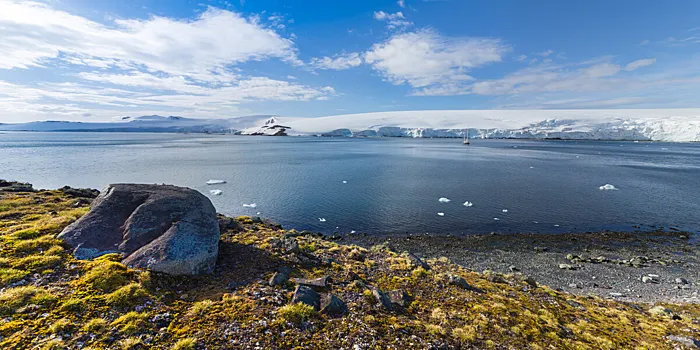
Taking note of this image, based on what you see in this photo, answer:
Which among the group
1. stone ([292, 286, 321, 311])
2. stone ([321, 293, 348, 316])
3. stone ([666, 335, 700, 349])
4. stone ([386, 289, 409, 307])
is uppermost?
stone ([292, 286, 321, 311])

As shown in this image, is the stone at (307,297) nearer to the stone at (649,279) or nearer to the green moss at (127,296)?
the green moss at (127,296)

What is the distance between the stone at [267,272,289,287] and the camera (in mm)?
8023

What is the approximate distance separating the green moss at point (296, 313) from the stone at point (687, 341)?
10.2 m

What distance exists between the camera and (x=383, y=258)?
39.7ft

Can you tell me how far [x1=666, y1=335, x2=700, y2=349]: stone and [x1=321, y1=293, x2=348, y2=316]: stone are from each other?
9435 millimetres

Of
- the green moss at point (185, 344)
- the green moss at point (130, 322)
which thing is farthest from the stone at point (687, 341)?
the green moss at point (130, 322)

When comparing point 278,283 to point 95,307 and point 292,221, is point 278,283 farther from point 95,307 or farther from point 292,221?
point 292,221

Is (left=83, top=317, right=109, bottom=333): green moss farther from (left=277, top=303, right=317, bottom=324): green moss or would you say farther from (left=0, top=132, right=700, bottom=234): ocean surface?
(left=0, top=132, right=700, bottom=234): ocean surface


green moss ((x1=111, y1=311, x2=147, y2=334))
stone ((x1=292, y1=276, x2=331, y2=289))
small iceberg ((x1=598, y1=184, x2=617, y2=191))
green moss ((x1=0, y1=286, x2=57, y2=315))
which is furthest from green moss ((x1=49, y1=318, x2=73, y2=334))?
small iceberg ((x1=598, y1=184, x2=617, y2=191))

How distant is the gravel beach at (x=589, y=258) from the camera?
14.2 m

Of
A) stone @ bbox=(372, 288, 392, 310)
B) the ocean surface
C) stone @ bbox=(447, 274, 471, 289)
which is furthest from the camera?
the ocean surface

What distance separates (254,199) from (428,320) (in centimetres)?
2523

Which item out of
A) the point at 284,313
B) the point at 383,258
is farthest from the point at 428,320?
the point at 383,258

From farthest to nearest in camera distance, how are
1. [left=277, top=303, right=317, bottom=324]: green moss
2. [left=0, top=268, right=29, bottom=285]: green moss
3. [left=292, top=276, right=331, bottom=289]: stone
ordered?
[left=292, top=276, right=331, bottom=289]: stone → [left=277, top=303, right=317, bottom=324]: green moss → [left=0, top=268, right=29, bottom=285]: green moss
